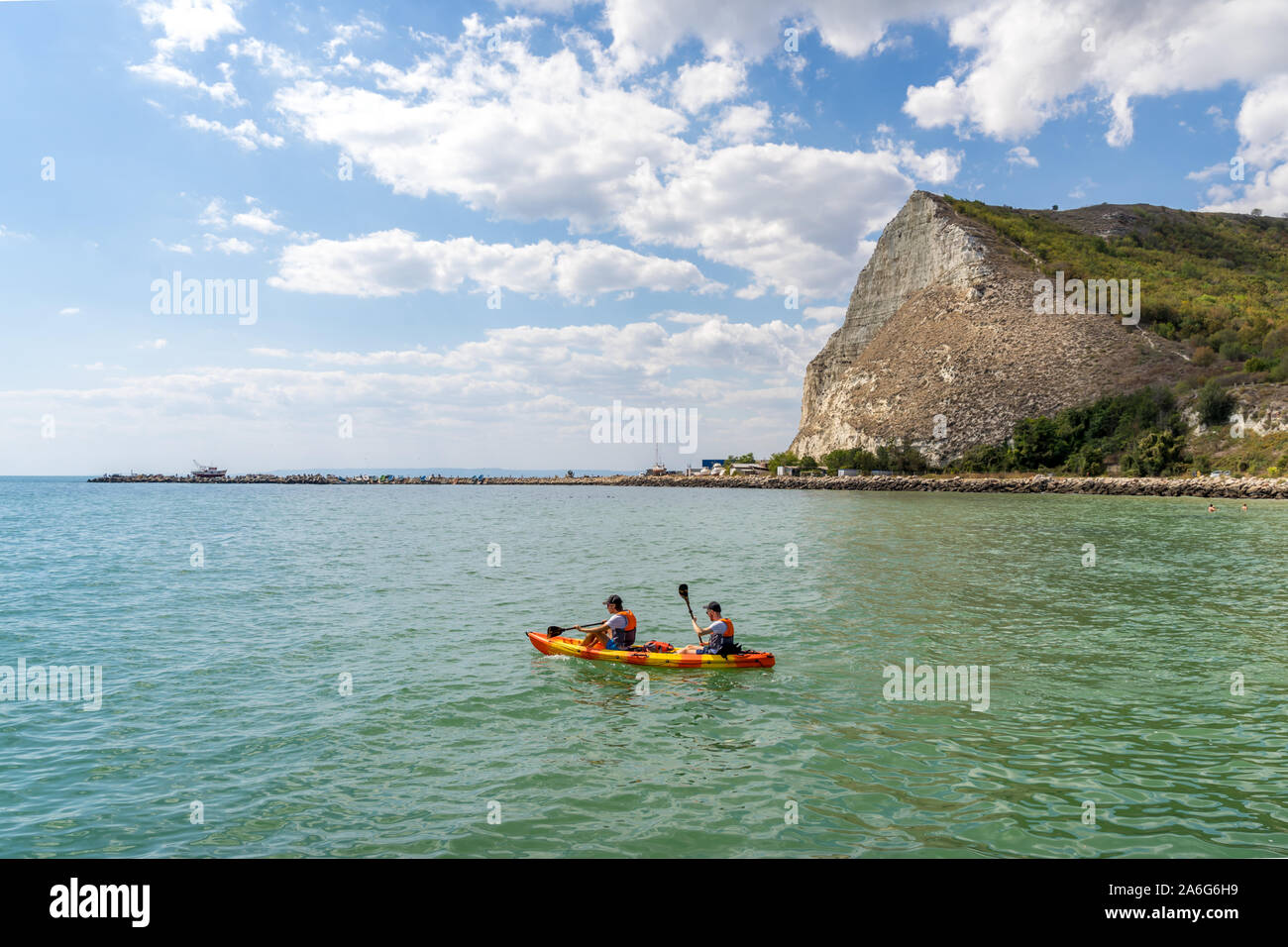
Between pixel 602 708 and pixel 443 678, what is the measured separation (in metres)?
4.15

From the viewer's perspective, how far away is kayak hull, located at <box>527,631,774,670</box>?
1716cm

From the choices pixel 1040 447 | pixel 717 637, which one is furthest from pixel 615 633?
pixel 1040 447

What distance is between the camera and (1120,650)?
1878 centimetres

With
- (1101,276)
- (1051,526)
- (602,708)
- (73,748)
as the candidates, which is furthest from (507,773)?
(1101,276)

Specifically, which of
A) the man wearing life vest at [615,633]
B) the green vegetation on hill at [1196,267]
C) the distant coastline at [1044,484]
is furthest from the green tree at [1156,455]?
the man wearing life vest at [615,633]

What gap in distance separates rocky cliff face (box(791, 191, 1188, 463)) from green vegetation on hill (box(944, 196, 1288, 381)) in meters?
6.74

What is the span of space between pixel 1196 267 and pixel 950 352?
65.9m

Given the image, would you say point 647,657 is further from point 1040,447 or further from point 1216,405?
point 1040,447

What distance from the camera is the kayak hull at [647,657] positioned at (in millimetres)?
17156

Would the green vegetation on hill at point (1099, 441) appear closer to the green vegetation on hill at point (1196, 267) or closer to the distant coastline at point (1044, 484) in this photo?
the distant coastline at point (1044, 484)

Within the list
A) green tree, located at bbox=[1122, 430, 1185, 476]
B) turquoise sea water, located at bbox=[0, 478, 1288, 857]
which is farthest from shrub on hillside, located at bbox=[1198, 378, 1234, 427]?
turquoise sea water, located at bbox=[0, 478, 1288, 857]

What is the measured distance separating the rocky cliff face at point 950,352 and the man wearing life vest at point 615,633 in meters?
107

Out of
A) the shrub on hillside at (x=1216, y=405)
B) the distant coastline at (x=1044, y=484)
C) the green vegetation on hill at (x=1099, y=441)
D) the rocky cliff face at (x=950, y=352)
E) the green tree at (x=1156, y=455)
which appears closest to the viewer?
the distant coastline at (x=1044, y=484)

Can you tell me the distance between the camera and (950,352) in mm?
119938
